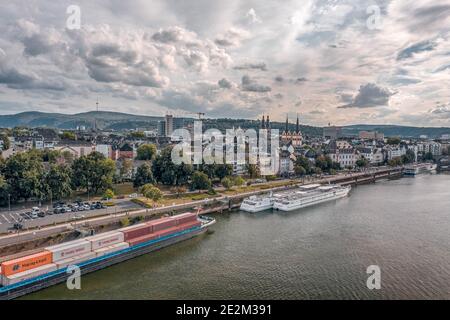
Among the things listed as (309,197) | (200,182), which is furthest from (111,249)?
(309,197)

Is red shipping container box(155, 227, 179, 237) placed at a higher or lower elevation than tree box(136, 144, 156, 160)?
lower

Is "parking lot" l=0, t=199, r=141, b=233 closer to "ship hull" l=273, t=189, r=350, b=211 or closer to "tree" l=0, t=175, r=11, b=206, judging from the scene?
"tree" l=0, t=175, r=11, b=206

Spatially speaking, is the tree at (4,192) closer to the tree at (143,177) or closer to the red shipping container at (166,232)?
the tree at (143,177)

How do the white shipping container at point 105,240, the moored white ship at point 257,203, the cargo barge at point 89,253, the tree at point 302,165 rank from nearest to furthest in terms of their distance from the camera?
the cargo barge at point 89,253
the white shipping container at point 105,240
the moored white ship at point 257,203
the tree at point 302,165

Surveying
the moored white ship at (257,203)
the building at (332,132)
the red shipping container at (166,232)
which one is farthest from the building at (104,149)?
the building at (332,132)

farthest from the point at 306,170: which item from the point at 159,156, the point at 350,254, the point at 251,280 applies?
the point at 251,280

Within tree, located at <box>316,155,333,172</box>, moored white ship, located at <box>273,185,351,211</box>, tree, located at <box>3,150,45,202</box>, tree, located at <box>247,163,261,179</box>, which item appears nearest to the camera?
tree, located at <box>3,150,45,202</box>

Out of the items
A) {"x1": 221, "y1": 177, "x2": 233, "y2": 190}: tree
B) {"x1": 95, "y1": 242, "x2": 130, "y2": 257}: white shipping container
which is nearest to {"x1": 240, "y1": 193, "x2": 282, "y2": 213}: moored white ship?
{"x1": 221, "y1": 177, "x2": 233, "y2": 190}: tree

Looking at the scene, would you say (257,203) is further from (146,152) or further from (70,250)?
(146,152)
